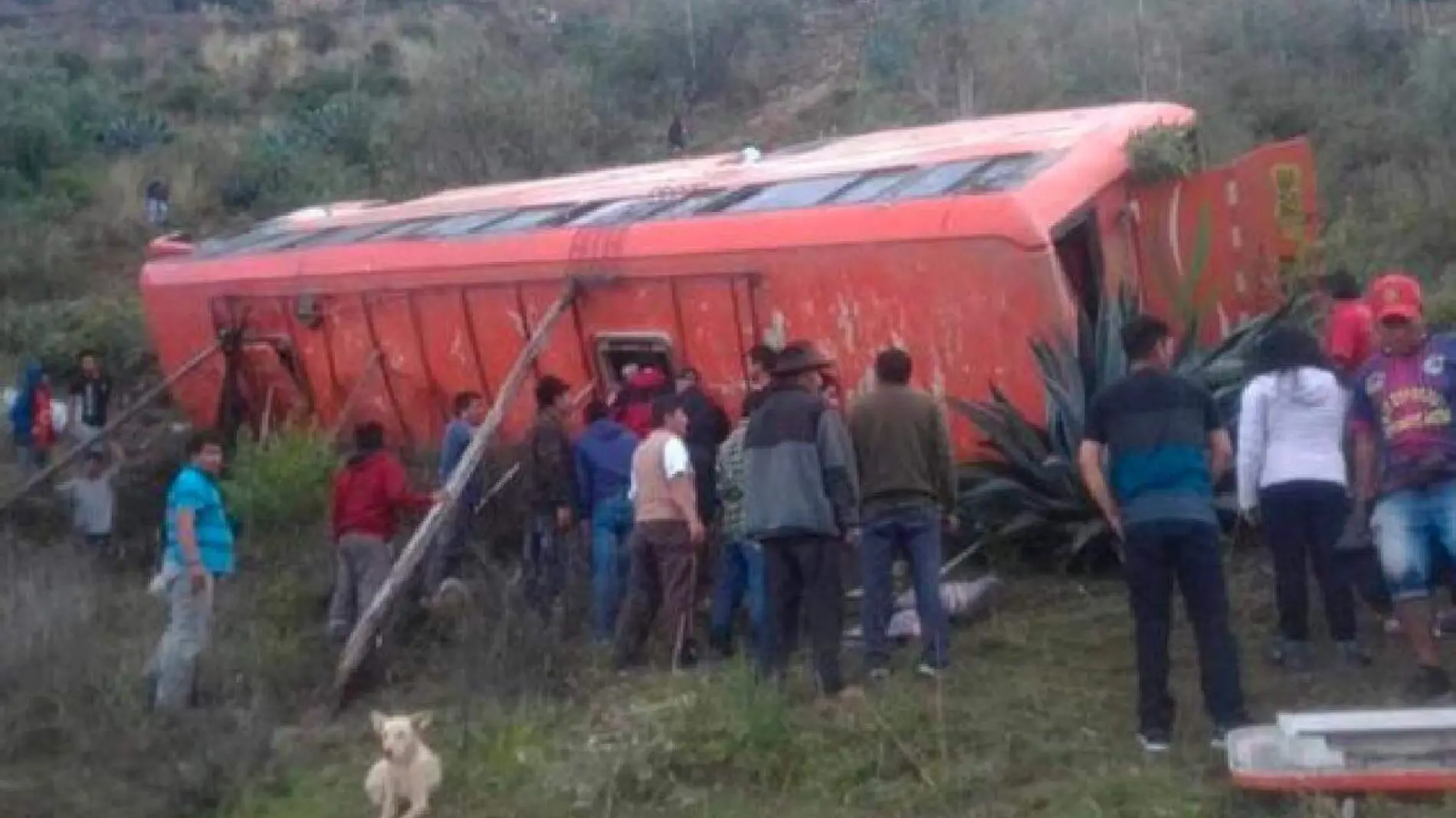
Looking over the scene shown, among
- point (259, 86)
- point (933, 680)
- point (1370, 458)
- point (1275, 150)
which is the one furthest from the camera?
point (259, 86)

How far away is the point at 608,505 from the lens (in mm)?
12141

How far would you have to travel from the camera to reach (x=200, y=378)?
759 inches

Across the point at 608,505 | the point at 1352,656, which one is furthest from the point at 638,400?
the point at 1352,656

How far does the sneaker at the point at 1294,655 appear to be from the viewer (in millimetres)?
9805

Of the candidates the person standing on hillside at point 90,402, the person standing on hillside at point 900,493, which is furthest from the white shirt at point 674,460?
the person standing on hillside at point 90,402

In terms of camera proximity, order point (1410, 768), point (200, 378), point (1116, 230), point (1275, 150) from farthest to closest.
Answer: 1. point (200, 378)
2. point (1275, 150)
3. point (1116, 230)
4. point (1410, 768)

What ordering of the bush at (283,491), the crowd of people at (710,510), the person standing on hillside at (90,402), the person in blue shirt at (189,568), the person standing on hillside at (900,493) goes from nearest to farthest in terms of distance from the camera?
the crowd of people at (710,510) → the person standing on hillside at (900,493) → the person in blue shirt at (189,568) → the bush at (283,491) → the person standing on hillside at (90,402)

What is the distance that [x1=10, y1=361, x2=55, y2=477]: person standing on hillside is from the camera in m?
18.3

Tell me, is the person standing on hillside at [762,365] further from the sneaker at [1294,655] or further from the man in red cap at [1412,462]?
the man in red cap at [1412,462]

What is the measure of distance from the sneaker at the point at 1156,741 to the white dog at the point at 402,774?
292 cm

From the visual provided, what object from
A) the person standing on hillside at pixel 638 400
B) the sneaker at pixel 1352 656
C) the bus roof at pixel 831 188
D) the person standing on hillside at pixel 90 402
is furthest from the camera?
the person standing on hillside at pixel 90 402

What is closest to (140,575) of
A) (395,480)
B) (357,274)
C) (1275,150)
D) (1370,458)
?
(357,274)

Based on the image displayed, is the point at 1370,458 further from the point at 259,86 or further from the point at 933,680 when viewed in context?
the point at 259,86

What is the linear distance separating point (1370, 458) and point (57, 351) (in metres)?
16.9
